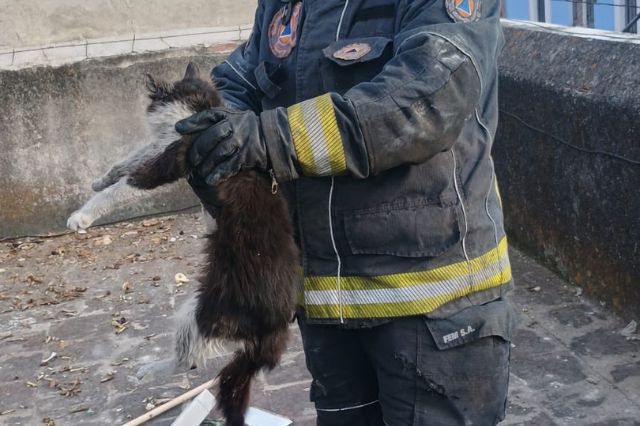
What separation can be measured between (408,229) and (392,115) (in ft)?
1.25

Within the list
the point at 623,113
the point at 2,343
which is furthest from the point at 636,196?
the point at 2,343

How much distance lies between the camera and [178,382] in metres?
4.63

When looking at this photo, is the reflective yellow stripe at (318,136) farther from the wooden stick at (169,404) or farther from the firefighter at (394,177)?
the wooden stick at (169,404)

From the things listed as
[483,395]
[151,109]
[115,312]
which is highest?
[151,109]

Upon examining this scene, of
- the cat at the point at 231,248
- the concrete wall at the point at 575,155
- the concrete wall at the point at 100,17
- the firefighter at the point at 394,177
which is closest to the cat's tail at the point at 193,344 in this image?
the cat at the point at 231,248

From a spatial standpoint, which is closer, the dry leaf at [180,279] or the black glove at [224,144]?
the black glove at [224,144]

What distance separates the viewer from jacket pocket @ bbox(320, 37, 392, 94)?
229 cm

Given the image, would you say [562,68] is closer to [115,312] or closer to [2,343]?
[115,312]

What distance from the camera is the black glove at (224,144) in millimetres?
2100

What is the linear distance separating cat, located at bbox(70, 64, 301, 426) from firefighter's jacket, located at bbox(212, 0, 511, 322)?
140mm

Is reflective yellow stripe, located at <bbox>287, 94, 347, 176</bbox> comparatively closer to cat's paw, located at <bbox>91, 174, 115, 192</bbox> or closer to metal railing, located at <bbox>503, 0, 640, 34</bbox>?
cat's paw, located at <bbox>91, 174, 115, 192</bbox>

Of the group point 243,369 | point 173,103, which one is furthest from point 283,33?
point 243,369

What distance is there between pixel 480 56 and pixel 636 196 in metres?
2.53

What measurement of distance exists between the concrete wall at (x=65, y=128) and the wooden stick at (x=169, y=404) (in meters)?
3.00
